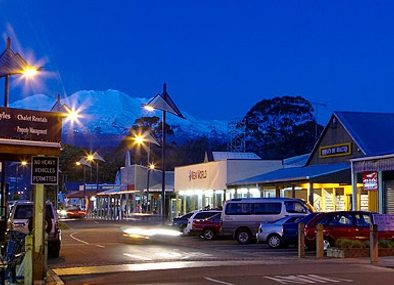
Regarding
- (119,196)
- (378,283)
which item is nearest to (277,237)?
(378,283)

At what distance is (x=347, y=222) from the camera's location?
25.9 m

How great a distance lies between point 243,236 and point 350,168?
8.83 metres

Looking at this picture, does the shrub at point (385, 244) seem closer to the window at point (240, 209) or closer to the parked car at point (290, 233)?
the parked car at point (290, 233)

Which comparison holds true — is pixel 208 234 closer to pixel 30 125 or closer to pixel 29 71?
pixel 29 71

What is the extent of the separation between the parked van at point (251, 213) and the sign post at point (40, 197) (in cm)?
1731

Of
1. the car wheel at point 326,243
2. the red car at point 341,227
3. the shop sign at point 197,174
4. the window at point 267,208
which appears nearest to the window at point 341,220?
the red car at point 341,227

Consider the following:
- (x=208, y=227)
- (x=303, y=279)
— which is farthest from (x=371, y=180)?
(x=303, y=279)

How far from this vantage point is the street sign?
16469 millimetres

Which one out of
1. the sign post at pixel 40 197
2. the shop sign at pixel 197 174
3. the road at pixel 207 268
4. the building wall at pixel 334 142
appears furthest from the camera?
the shop sign at pixel 197 174

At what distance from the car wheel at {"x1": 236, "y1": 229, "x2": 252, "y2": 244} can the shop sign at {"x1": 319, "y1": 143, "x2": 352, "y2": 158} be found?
36.9ft

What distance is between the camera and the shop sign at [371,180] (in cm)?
3312

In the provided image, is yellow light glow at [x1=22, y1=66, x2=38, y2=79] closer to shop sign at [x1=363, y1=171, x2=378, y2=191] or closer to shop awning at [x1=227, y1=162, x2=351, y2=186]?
shop sign at [x1=363, y1=171, x2=378, y2=191]

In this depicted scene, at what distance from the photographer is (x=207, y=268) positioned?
1975 cm

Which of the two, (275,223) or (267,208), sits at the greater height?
(267,208)
